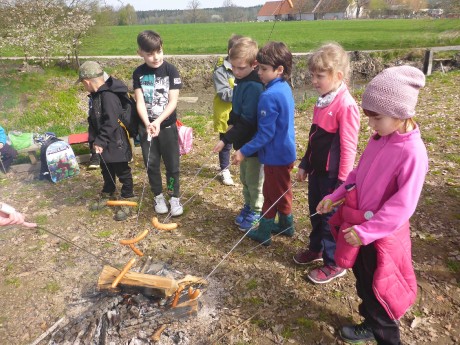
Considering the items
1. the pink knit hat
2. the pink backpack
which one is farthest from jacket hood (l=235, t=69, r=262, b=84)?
the pink backpack

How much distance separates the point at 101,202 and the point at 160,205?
962 millimetres

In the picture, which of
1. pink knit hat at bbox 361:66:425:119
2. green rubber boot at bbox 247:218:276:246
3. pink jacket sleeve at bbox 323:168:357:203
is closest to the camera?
pink knit hat at bbox 361:66:425:119

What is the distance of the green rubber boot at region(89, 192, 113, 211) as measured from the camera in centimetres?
493

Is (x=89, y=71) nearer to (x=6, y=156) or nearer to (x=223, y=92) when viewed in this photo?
(x=223, y=92)

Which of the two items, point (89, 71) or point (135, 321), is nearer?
point (135, 321)

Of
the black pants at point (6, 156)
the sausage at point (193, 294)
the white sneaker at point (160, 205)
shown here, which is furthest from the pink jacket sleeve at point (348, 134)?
the black pants at point (6, 156)

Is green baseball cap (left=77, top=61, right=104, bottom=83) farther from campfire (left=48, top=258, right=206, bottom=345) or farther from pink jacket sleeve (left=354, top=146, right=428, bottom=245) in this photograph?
pink jacket sleeve (left=354, top=146, right=428, bottom=245)

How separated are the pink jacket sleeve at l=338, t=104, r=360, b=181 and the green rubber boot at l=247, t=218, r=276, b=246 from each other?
124 centimetres

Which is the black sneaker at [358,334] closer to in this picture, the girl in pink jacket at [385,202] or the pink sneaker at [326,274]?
the girl in pink jacket at [385,202]

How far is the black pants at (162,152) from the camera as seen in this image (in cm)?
435

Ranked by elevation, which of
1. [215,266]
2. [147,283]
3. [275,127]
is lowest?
[215,266]

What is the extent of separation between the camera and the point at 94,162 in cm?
630

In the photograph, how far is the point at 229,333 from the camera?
2.88 metres

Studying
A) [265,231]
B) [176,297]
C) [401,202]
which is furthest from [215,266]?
[401,202]
